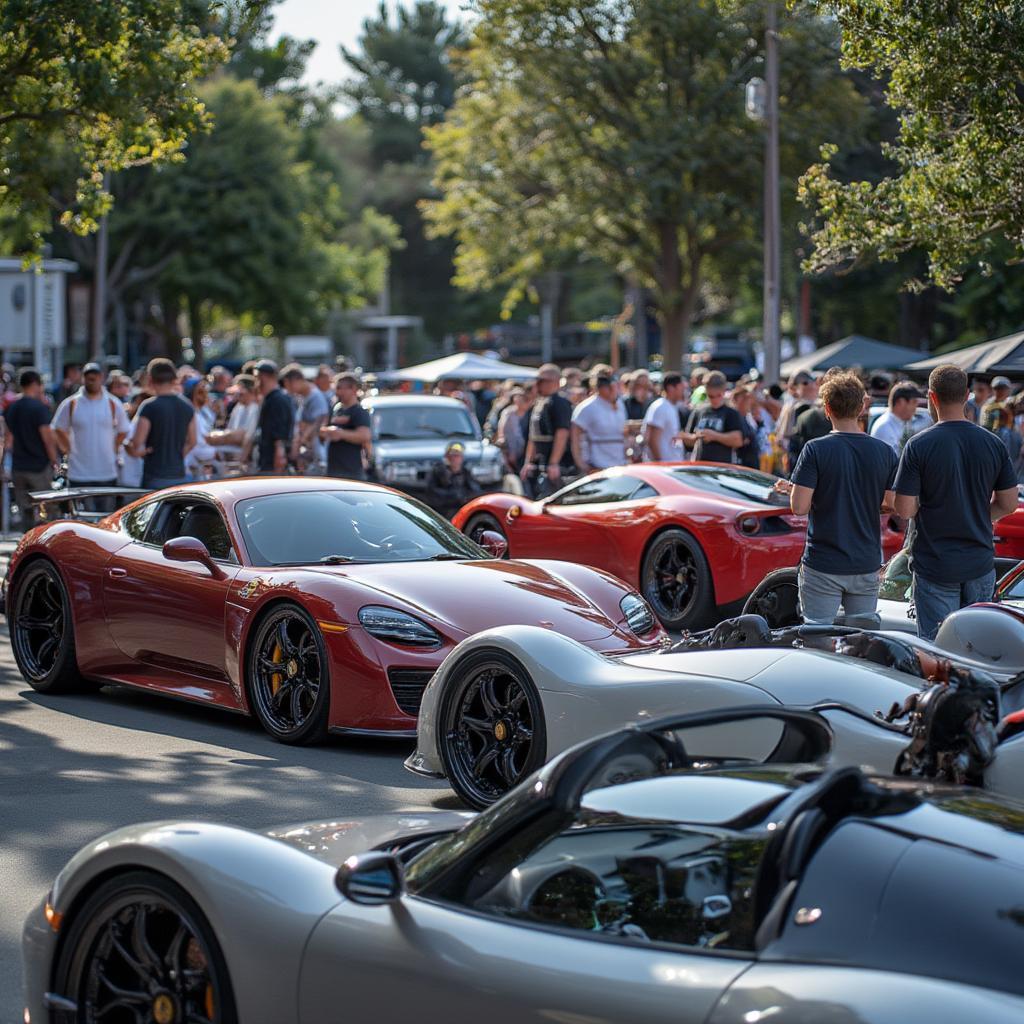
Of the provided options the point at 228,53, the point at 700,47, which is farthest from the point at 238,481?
the point at 700,47

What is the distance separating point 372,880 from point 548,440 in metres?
13.7

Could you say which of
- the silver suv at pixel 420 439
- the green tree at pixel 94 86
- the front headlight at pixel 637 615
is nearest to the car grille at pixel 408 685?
the front headlight at pixel 637 615

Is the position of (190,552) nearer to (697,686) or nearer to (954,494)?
Answer: (697,686)

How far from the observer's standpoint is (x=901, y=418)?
1159 centimetres

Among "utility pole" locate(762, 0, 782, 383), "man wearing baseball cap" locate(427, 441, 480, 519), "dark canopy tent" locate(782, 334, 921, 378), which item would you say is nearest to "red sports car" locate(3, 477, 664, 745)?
"man wearing baseball cap" locate(427, 441, 480, 519)

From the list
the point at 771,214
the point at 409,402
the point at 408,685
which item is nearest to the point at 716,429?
the point at 408,685

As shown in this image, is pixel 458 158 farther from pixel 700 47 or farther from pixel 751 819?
pixel 751 819

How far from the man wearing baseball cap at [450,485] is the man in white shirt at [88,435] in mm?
3961

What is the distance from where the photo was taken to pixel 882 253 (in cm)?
1405

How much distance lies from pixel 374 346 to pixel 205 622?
274ft

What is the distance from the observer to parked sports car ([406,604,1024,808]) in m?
5.43

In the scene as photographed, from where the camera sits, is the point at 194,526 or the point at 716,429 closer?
the point at 194,526

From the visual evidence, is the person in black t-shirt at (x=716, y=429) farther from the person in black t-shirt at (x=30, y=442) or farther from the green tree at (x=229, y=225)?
the green tree at (x=229, y=225)

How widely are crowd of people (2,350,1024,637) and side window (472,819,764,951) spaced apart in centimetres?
433
